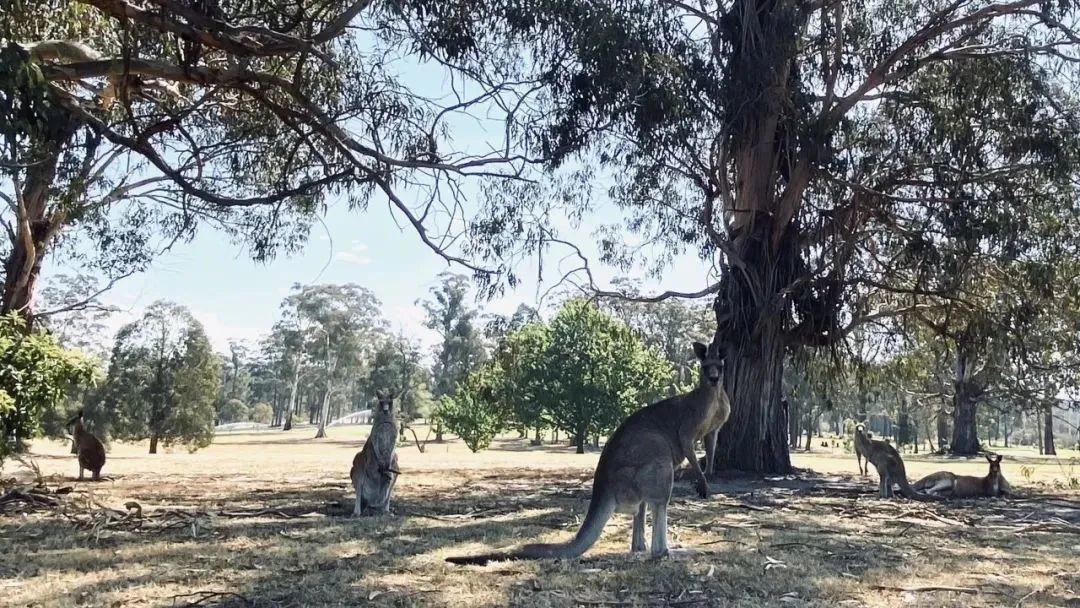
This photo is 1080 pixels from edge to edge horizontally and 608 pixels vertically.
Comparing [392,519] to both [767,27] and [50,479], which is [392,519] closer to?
[50,479]

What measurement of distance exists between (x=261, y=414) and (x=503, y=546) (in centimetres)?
8031

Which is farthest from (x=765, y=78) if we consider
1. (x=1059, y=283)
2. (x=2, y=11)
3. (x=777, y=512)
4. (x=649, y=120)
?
(x=2, y=11)

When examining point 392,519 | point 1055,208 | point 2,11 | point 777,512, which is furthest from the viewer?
point 1055,208

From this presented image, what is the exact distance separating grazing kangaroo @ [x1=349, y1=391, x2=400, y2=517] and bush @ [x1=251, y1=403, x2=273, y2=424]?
254 ft

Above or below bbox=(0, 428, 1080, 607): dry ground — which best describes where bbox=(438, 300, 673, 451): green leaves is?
above

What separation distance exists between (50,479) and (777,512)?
847cm

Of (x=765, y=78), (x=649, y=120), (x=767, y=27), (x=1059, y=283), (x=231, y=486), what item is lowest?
(x=231, y=486)

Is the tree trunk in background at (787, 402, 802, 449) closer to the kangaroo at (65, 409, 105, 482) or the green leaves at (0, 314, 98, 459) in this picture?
the kangaroo at (65, 409, 105, 482)

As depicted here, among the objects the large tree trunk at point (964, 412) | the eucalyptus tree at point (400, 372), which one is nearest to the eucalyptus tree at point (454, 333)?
the eucalyptus tree at point (400, 372)

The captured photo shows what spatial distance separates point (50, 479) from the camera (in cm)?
1031

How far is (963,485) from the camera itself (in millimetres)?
11008

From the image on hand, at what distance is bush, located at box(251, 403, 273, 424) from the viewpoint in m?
80.9

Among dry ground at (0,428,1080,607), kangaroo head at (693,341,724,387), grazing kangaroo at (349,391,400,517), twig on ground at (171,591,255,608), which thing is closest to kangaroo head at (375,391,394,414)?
grazing kangaroo at (349,391,400,517)

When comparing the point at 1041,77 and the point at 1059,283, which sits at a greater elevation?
the point at 1041,77
